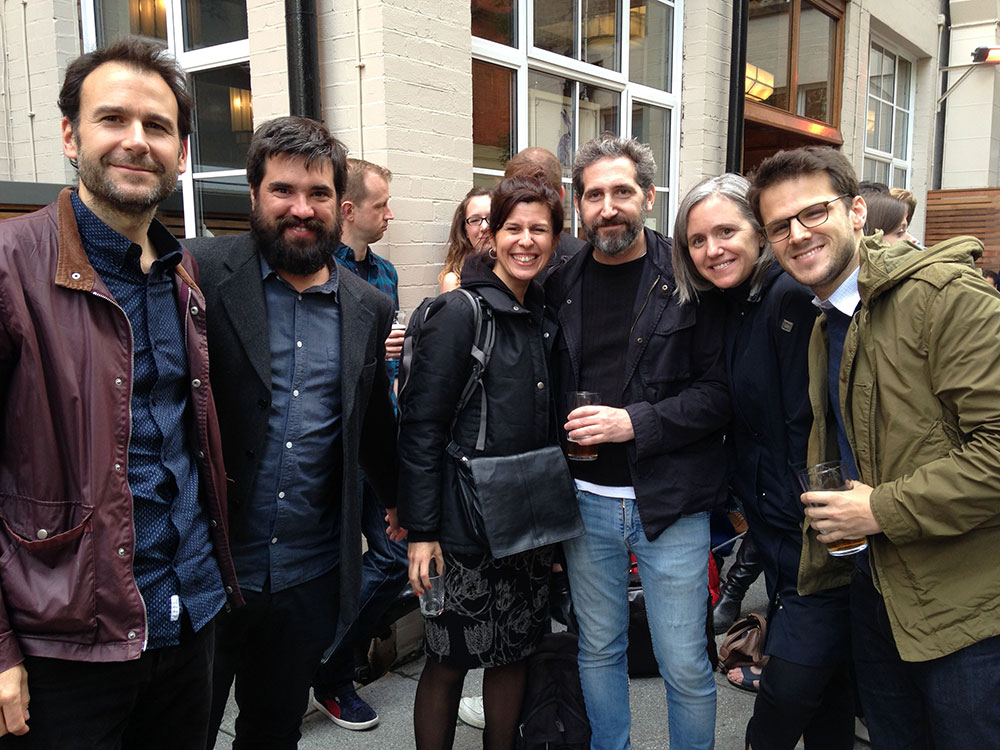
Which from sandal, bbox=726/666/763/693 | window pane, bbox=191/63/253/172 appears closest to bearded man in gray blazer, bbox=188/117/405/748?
sandal, bbox=726/666/763/693

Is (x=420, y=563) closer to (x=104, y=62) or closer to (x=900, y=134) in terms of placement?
(x=104, y=62)

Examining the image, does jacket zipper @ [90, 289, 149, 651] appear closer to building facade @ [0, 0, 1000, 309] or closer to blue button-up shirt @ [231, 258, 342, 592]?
blue button-up shirt @ [231, 258, 342, 592]

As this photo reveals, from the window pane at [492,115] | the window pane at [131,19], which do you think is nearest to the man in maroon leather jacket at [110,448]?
the window pane at [492,115]

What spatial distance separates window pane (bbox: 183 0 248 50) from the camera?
398 centimetres

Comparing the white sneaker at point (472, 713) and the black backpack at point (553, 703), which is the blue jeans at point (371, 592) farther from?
the black backpack at point (553, 703)

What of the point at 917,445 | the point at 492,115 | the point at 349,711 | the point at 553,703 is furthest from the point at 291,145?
the point at 492,115

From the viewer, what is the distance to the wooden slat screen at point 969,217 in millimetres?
7707

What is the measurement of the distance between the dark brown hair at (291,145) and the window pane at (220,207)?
221 centimetres

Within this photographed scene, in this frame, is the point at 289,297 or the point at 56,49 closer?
the point at 289,297

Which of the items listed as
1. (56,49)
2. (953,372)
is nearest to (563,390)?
(953,372)

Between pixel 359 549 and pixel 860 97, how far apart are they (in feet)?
25.8

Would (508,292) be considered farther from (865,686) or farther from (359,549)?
(865,686)

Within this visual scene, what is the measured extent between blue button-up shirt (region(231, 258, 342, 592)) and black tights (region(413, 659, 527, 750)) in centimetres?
60

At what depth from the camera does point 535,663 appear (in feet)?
8.77
